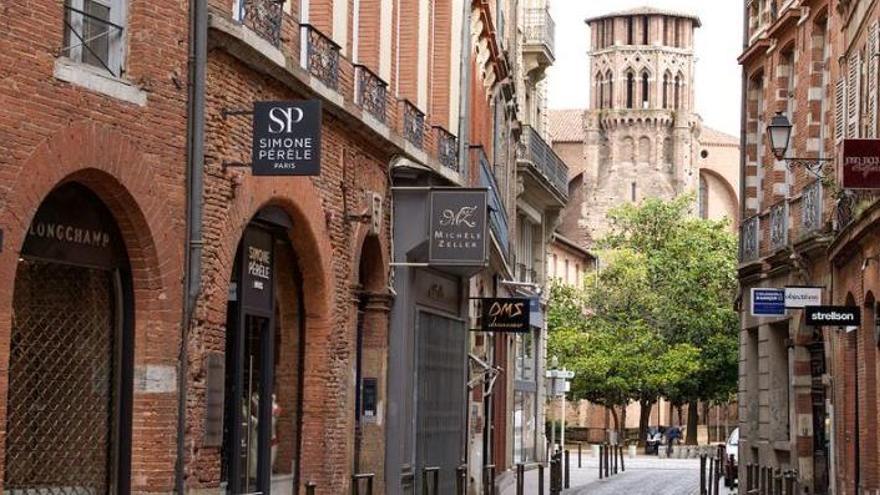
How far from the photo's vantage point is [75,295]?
15.8 metres

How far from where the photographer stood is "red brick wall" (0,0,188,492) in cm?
1398

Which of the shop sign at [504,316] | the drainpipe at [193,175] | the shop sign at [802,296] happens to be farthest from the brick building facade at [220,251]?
A: the shop sign at [802,296]

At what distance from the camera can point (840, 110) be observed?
31422 mm

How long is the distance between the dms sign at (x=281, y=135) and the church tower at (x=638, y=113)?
124m

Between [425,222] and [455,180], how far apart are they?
3464 mm

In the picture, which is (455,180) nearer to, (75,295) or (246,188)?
(246,188)

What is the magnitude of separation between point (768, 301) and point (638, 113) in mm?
118113

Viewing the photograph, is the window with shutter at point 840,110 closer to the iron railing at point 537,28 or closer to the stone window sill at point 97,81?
the stone window sill at point 97,81

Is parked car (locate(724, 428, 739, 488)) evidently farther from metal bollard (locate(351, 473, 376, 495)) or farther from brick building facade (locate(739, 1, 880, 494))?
metal bollard (locate(351, 473, 376, 495))

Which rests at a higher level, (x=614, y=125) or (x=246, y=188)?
(x=614, y=125)

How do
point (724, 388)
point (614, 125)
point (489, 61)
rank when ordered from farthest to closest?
1. point (614, 125)
2. point (724, 388)
3. point (489, 61)

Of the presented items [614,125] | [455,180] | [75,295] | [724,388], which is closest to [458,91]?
[455,180]

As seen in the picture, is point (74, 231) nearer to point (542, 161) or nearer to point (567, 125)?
point (542, 161)

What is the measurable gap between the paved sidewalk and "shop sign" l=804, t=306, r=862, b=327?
1493 centimetres
